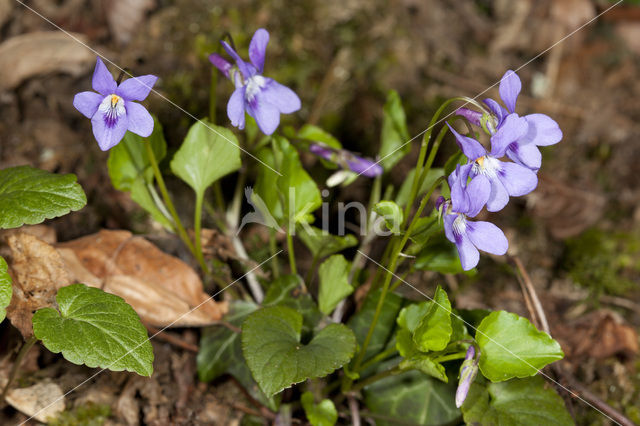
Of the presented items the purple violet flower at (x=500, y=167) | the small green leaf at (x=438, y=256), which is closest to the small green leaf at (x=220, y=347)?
the small green leaf at (x=438, y=256)

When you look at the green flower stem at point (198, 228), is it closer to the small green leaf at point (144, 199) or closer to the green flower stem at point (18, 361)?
the small green leaf at point (144, 199)

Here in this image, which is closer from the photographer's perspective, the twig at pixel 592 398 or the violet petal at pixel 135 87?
the violet petal at pixel 135 87

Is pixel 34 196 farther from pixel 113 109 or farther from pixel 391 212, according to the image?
pixel 391 212

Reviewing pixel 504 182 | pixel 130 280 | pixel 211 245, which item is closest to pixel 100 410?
pixel 130 280

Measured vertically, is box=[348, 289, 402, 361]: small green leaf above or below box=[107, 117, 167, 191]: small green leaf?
below

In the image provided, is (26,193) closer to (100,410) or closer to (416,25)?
(100,410)

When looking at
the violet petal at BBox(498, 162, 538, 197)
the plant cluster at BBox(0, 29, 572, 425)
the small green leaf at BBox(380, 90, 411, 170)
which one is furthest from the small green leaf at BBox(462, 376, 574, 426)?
the small green leaf at BBox(380, 90, 411, 170)

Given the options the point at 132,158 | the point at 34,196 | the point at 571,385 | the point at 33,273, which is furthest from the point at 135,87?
the point at 571,385

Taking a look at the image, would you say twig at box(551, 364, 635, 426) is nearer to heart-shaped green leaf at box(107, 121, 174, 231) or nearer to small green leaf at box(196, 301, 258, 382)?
small green leaf at box(196, 301, 258, 382)
